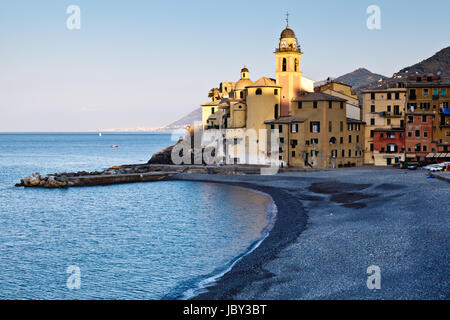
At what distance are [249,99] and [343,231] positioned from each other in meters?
53.0

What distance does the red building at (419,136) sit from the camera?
75812mm

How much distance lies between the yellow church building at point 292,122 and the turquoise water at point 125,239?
16.6 metres

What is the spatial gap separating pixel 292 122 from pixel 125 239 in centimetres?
4621

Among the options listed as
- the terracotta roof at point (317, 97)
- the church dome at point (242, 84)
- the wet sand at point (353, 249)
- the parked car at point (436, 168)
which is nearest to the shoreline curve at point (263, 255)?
the wet sand at point (353, 249)

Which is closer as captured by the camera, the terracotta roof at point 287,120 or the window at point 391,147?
the window at point 391,147

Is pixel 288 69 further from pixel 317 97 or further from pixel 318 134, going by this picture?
pixel 318 134

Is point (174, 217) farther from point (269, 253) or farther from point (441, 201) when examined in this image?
point (441, 201)

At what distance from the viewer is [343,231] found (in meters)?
34.3

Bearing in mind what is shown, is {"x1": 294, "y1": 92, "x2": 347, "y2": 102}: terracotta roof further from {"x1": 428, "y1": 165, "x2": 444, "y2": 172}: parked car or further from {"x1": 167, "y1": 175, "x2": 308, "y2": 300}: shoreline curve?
{"x1": 167, "y1": 175, "x2": 308, "y2": 300}: shoreline curve

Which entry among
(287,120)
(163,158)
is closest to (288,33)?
(287,120)

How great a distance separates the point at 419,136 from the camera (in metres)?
76.2

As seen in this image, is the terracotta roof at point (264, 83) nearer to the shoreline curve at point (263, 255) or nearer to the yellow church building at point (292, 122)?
the yellow church building at point (292, 122)

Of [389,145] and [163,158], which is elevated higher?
[389,145]
